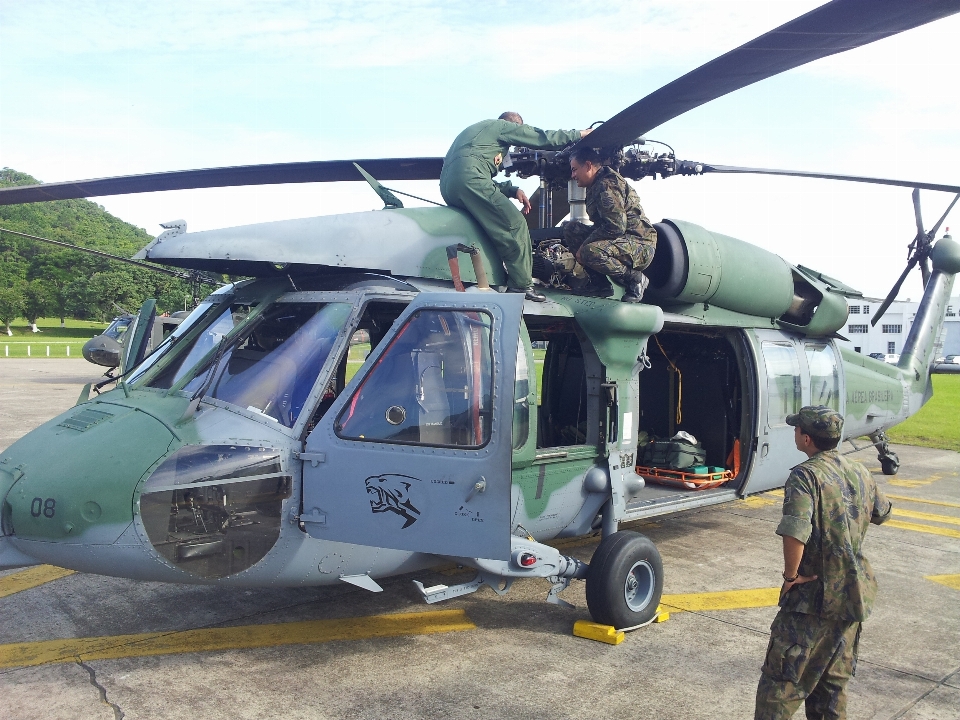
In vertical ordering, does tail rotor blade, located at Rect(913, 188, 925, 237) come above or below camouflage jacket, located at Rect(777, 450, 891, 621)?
above

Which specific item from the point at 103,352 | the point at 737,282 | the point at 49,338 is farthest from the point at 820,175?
the point at 49,338

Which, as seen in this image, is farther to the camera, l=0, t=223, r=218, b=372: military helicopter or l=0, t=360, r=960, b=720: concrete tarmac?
l=0, t=223, r=218, b=372: military helicopter

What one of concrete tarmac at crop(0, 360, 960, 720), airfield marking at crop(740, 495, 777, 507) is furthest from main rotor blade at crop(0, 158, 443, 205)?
airfield marking at crop(740, 495, 777, 507)

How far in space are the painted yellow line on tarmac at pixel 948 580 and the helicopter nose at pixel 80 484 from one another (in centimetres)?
588

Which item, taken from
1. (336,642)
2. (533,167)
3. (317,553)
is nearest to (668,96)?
(533,167)

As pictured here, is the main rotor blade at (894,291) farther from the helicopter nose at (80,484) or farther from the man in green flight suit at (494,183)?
the helicopter nose at (80,484)

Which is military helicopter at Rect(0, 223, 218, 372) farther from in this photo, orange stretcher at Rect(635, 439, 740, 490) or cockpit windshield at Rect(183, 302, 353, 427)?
orange stretcher at Rect(635, 439, 740, 490)

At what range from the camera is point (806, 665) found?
10.7 ft

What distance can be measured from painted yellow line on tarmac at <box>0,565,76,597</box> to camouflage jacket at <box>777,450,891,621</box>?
16.4 feet

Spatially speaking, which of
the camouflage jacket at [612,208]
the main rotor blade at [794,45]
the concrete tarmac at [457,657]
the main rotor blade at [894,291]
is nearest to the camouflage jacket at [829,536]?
the concrete tarmac at [457,657]

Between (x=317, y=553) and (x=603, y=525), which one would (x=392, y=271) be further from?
(x=603, y=525)

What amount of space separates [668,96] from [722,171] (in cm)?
207

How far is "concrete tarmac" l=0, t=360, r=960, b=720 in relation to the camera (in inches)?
157

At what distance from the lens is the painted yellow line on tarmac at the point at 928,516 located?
848 cm
